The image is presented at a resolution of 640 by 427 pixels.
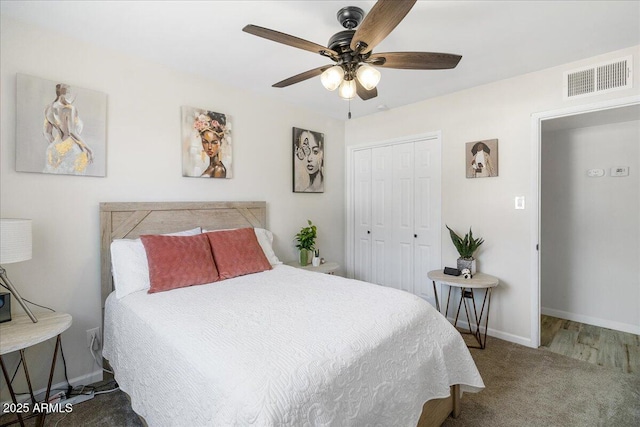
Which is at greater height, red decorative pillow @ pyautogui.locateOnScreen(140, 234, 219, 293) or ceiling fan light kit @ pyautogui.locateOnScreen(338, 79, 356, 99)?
ceiling fan light kit @ pyautogui.locateOnScreen(338, 79, 356, 99)

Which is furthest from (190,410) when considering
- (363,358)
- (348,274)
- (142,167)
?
(348,274)

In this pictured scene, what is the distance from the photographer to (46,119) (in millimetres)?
2027

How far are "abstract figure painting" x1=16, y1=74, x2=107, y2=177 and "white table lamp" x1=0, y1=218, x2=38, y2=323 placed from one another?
1.65ft

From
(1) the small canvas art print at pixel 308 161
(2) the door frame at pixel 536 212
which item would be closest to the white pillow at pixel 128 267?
(1) the small canvas art print at pixel 308 161

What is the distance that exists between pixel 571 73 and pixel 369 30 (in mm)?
2138

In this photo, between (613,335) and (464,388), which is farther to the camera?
(613,335)

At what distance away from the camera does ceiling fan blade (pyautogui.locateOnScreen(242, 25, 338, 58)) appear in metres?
1.43

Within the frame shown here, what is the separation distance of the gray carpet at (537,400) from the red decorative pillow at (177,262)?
0.81m

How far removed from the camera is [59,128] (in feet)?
6.81

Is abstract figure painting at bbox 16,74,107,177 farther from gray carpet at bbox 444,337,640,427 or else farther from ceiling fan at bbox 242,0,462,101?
gray carpet at bbox 444,337,640,427

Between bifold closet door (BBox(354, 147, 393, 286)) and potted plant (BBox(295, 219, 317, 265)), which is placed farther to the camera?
bifold closet door (BBox(354, 147, 393, 286))

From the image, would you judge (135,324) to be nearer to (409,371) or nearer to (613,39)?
(409,371)

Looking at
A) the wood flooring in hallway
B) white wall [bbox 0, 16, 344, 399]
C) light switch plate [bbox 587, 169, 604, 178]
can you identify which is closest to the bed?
white wall [bbox 0, 16, 344, 399]

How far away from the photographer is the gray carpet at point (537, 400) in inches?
71.1
